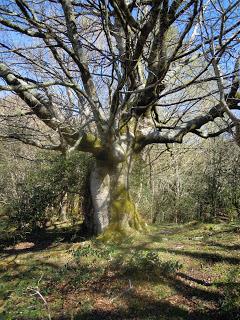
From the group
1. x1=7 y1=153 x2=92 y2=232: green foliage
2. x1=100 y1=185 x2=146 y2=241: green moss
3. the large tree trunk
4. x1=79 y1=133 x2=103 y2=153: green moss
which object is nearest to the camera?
x1=79 y1=133 x2=103 y2=153: green moss

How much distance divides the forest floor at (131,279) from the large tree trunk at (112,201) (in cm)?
51

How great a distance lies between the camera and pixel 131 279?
6.26 m

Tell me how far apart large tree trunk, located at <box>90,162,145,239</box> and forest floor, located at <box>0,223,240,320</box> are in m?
0.51

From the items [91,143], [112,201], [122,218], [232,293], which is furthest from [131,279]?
[91,143]

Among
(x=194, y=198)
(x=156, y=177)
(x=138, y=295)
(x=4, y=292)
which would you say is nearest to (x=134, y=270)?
(x=138, y=295)

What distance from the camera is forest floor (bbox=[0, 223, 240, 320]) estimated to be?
5.36 m

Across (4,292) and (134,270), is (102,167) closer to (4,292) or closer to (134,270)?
(134,270)

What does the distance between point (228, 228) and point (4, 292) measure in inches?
213

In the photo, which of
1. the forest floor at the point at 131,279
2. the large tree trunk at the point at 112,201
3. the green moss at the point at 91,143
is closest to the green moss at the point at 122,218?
the large tree trunk at the point at 112,201

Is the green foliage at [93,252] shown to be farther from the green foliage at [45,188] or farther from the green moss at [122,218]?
the green foliage at [45,188]

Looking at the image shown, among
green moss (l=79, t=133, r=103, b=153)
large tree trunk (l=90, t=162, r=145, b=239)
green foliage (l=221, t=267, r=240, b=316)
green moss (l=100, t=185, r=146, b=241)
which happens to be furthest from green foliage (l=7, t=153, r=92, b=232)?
green foliage (l=221, t=267, r=240, b=316)

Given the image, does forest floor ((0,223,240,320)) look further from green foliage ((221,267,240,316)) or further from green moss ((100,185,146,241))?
green moss ((100,185,146,241))

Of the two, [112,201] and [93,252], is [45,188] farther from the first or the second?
[93,252]

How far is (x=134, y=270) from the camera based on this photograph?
6.49 meters
